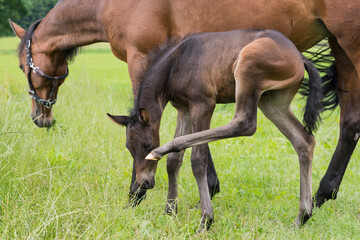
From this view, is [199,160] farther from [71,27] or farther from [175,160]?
[71,27]

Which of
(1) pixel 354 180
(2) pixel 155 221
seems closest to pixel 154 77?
(2) pixel 155 221

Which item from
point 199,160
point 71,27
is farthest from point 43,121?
point 199,160

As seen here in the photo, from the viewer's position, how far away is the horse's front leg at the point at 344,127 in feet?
15.1

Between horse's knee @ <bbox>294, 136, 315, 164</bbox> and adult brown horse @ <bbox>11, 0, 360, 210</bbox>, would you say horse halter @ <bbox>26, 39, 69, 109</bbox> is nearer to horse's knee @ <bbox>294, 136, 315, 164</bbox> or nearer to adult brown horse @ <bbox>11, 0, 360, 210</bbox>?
adult brown horse @ <bbox>11, 0, 360, 210</bbox>

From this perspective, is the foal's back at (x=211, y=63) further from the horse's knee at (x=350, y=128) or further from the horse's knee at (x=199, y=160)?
the horse's knee at (x=350, y=128)

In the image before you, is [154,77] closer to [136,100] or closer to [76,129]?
[136,100]

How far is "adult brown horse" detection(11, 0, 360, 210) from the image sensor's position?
164 inches

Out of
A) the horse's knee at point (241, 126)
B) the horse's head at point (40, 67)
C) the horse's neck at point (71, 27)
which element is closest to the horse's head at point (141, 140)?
the horse's knee at point (241, 126)

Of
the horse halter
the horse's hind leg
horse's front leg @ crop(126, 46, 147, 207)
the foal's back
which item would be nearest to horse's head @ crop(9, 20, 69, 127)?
the horse halter

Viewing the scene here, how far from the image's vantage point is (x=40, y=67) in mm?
5164

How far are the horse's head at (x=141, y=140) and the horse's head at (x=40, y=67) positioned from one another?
155 centimetres

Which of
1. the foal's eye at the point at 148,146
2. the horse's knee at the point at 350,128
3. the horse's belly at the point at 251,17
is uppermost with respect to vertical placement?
the horse's belly at the point at 251,17

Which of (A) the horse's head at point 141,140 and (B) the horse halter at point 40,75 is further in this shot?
(B) the horse halter at point 40,75

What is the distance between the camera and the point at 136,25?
427 centimetres
